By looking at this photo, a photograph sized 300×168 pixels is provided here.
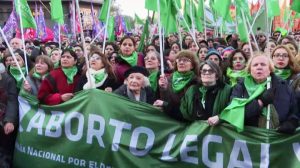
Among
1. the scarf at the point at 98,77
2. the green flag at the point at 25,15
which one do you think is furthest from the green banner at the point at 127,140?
the green flag at the point at 25,15

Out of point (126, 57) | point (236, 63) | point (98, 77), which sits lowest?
point (98, 77)

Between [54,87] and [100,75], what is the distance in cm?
61

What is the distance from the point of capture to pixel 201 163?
13.9 feet

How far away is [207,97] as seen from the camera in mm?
4289

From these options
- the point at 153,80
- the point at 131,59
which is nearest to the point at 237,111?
the point at 153,80

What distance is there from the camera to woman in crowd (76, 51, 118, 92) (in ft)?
18.1

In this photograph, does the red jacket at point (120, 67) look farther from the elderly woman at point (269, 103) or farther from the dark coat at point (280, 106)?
the dark coat at point (280, 106)

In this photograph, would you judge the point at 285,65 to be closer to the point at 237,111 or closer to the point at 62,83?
the point at 237,111

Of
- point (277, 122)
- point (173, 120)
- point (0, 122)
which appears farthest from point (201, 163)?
point (0, 122)

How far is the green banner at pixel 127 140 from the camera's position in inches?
156

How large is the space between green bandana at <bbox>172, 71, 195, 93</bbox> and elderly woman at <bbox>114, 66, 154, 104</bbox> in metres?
0.36

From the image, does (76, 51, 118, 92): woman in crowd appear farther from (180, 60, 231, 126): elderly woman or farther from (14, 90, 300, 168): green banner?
(180, 60, 231, 126): elderly woman

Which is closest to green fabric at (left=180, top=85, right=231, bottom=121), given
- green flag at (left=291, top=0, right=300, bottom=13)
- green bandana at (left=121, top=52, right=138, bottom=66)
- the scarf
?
the scarf

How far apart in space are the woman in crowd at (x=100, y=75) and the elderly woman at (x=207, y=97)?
4.70ft
